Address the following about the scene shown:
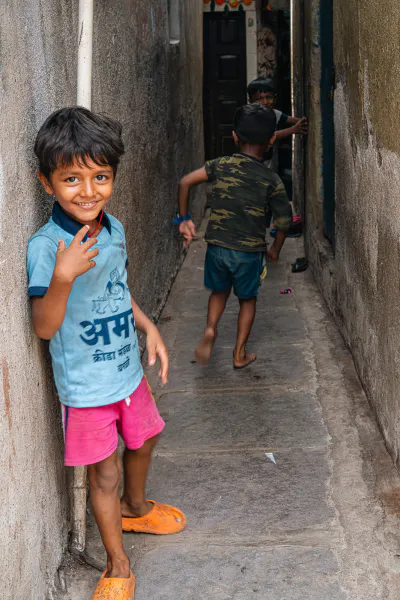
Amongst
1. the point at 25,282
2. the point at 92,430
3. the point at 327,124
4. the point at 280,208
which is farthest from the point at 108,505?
the point at 327,124

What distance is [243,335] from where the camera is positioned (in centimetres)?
493

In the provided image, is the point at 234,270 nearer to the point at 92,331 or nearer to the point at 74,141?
the point at 92,331

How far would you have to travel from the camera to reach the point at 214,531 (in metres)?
3.17

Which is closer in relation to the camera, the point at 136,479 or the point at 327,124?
the point at 136,479

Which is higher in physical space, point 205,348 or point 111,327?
point 111,327

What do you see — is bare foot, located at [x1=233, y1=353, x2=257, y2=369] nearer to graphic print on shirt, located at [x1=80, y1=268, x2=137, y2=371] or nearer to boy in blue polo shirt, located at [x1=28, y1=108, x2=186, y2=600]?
boy in blue polo shirt, located at [x1=28, y1=108, x2=186, y2=600]

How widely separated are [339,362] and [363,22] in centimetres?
192

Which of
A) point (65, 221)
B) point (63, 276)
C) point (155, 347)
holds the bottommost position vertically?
point (155, 347)

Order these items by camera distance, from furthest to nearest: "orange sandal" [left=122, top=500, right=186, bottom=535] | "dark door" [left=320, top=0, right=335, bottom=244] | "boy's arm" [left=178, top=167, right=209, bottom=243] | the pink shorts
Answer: "dark door" [left=320, top=0, right=335, bottom=244] < "boy's arm" [left=178, top=167, right=209, bottom=243] < "orange sandal" [left=122, top=500, right=186, bottom=535] < the pink shorts

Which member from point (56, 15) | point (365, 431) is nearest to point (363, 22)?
point (56, 15)

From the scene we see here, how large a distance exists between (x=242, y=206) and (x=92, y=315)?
2281 millimetres

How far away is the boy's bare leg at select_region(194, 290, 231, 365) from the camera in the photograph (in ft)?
15.8

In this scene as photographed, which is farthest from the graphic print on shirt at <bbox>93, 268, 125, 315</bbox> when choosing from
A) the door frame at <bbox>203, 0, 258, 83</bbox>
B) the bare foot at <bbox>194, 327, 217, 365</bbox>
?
the door frame at <bbox>203, 0, 258, 83</bbox>

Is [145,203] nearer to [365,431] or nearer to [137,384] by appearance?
[365,431]
